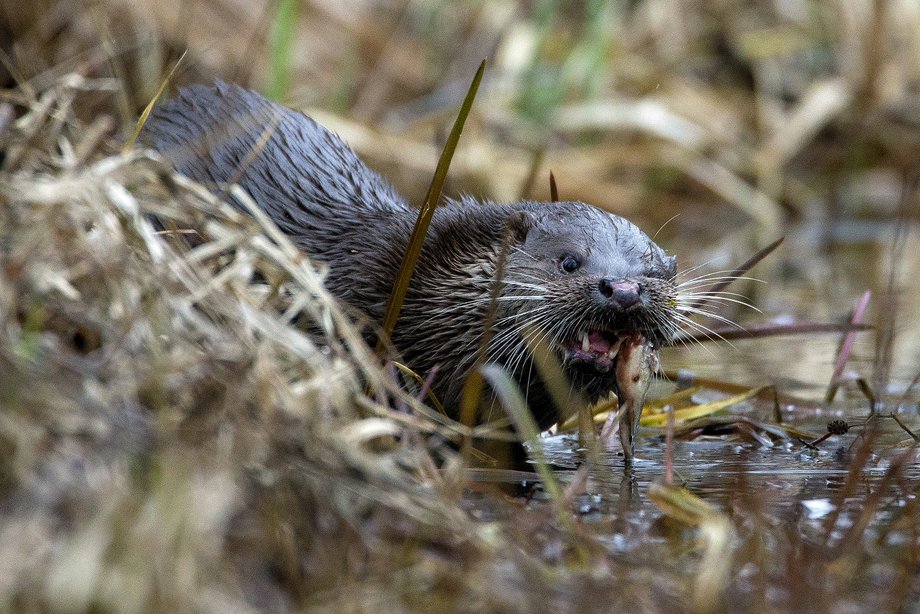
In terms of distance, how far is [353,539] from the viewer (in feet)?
5.59

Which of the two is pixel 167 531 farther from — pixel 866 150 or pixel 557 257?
pixel 866 150

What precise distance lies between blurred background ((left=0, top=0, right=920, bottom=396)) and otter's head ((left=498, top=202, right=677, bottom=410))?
1.35 m

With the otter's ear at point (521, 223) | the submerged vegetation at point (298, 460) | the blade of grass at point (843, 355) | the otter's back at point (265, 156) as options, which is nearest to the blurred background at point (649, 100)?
the blade of grass at point (843, 355)

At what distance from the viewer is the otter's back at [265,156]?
3176 mm

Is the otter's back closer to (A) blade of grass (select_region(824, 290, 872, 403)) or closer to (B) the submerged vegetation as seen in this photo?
(B) the submerged vegetation

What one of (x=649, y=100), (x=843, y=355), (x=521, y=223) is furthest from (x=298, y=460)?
(x=649, y=100)

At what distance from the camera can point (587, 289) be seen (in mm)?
2674

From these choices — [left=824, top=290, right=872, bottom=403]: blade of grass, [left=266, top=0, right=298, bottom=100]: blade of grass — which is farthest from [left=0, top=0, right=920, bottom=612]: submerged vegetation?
[left=266, top=0, right=298, bottom=100]: blade of grass

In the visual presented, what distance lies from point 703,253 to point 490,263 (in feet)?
11.4

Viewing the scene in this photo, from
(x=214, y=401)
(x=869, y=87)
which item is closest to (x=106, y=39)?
(x=214, y=401)

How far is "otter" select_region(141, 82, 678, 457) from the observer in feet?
8.89

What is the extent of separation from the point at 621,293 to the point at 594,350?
0.16 meters

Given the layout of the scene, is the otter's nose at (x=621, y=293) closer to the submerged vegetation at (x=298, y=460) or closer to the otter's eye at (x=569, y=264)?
the otter's eye at (x=569, y=264)

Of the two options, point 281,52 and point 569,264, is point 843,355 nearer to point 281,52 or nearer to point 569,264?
point 569,264
